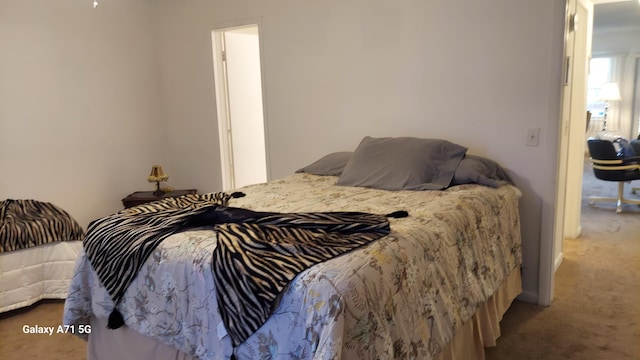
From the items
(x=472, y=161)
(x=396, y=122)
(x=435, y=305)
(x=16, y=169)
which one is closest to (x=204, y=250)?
(x=435, y=305)

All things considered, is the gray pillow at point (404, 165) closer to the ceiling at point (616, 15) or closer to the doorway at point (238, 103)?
the doorway at point (238, 103)

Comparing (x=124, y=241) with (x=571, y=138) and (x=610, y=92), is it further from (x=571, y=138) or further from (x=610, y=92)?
(x=610, y=92)

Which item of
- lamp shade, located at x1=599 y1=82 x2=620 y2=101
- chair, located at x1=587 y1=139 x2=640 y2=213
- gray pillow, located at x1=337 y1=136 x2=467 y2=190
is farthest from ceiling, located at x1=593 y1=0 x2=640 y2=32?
gray pillow, located at x1=337 y1=136 x2=467 y2=190

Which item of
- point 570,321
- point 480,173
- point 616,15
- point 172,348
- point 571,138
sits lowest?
point 570,321

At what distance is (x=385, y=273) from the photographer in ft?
4.99

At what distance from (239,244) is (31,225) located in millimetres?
2164

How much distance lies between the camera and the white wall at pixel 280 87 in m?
2.90

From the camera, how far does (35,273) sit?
3072 millimetres

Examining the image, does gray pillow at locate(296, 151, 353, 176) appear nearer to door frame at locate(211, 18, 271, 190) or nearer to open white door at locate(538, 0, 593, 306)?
door frame at locate(211, 18, 271, 190)

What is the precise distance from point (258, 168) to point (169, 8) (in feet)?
5.75

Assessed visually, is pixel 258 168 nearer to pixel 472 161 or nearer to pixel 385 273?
pixel 472 161

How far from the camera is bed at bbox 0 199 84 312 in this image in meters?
2.95

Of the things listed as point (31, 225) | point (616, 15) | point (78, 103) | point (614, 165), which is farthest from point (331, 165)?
point (616, 15)

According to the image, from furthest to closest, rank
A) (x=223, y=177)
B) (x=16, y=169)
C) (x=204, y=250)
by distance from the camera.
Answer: (x=223, y=177) < (x=16, y=169) < (x=204, y=250)
